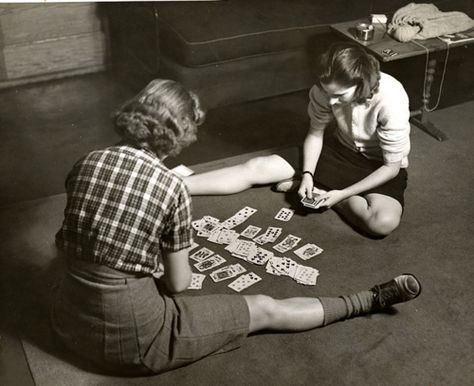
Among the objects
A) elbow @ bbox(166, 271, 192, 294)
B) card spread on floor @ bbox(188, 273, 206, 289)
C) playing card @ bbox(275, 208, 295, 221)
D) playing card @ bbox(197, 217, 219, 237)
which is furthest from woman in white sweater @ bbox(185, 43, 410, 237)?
elbow @ bbox(166, 271, 192, 294)

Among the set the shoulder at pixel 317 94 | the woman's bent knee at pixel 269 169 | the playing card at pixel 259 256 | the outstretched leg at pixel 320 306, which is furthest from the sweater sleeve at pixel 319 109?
the outstretched leg at pixel 320 306

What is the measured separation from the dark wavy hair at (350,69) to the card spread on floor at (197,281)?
3.74 feet

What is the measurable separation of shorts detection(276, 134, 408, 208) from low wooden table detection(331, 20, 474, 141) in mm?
784

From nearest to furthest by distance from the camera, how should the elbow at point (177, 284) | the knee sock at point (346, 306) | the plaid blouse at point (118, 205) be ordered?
the plaid blouse at point (118, 205), the elbow at point (177, 284), the knee sock at point (346, 306)

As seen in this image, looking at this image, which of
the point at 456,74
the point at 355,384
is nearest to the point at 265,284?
the point at 355,384

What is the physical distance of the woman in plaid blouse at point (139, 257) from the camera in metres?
2.10

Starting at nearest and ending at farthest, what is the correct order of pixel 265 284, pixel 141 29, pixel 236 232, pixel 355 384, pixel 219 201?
1. pixel 355 384
2. pixel 265 284
3. pixel 236 232
4. pixel 219 201
5. pixel 141 29

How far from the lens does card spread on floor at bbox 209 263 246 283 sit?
3.04m

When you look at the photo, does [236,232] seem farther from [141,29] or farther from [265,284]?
[141,29]

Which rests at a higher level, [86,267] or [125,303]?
[86,267]

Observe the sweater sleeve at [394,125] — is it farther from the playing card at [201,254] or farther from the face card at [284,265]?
the playing card at [201,254]

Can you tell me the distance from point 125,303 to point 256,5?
10.8 feet

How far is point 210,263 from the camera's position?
313cm

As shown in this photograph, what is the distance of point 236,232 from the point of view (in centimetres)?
337
